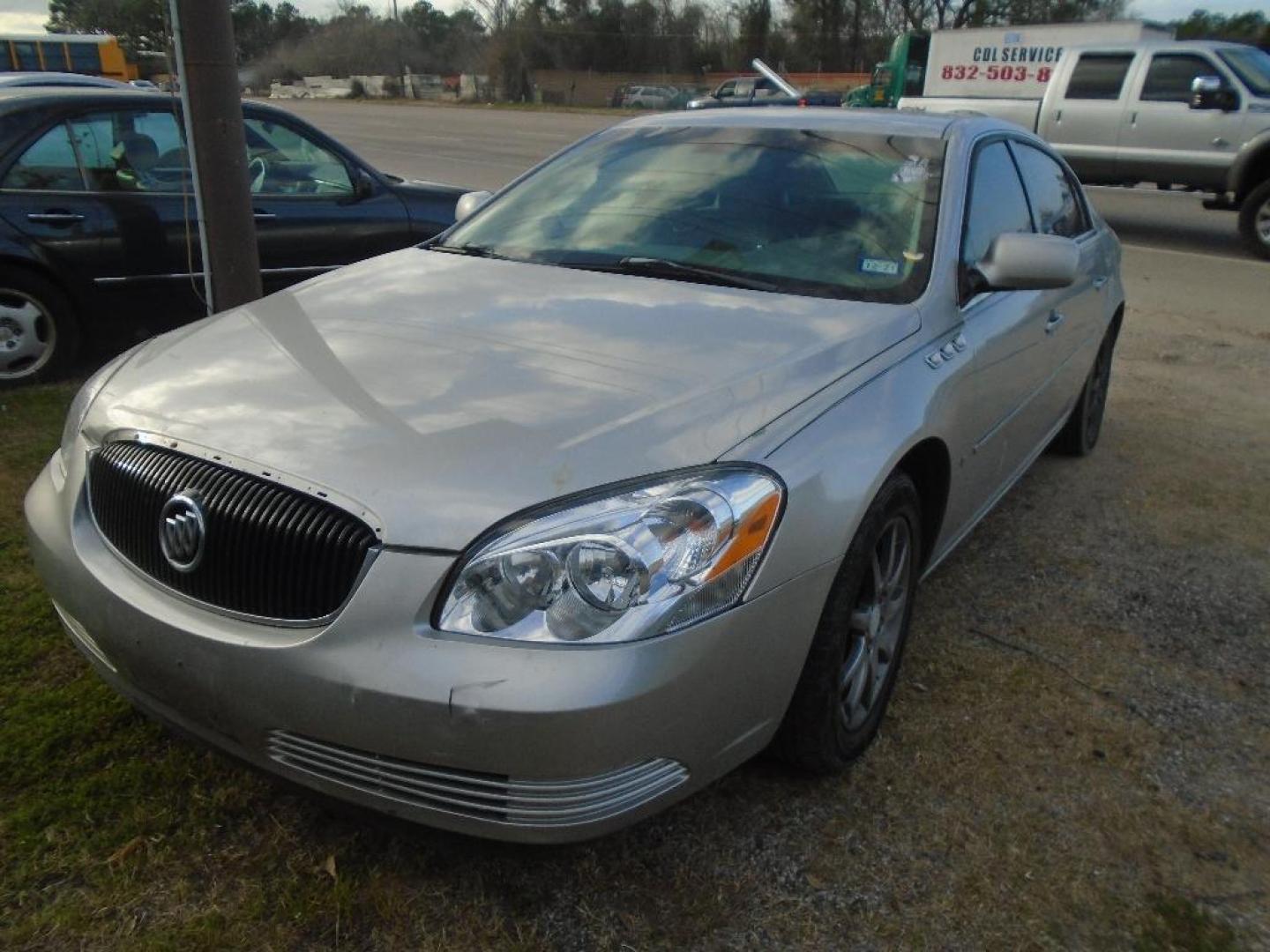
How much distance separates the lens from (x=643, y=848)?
2414 mm

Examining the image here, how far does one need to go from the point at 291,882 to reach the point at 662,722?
93cm

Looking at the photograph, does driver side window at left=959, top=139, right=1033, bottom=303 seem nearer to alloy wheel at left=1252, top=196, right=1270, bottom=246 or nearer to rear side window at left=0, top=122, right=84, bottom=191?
rear side window at left=0, top=122, right=84, bottom=191

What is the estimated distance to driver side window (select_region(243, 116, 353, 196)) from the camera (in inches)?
243

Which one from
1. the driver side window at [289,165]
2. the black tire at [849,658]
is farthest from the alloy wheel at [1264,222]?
the black tire at [849,658]

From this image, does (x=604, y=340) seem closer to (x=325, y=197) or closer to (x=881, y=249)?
(x=881, y=249)

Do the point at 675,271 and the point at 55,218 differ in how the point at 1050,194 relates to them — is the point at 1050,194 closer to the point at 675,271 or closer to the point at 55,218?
the point at 675,271

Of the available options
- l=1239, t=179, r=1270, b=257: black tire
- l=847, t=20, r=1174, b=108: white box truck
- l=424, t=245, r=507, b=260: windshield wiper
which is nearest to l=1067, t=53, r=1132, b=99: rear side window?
l=1239, t=179, r=1270, b=257: black tire

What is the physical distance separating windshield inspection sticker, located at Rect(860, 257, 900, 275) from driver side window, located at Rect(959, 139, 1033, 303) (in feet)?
0.77

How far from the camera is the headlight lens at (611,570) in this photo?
191 centimetres

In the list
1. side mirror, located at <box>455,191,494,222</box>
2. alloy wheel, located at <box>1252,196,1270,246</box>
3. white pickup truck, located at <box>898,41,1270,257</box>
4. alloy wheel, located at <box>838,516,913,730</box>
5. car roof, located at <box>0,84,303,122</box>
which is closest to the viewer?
alloy wheel, located at <box>838,516,913,730</box>

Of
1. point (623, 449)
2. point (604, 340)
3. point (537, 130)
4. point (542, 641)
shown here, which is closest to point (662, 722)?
point (542, 641)

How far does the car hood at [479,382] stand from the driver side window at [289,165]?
3.36m

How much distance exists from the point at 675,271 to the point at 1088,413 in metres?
2.87

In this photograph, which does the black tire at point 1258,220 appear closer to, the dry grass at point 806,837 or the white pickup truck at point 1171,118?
the white pickup truck at point 1171,118
